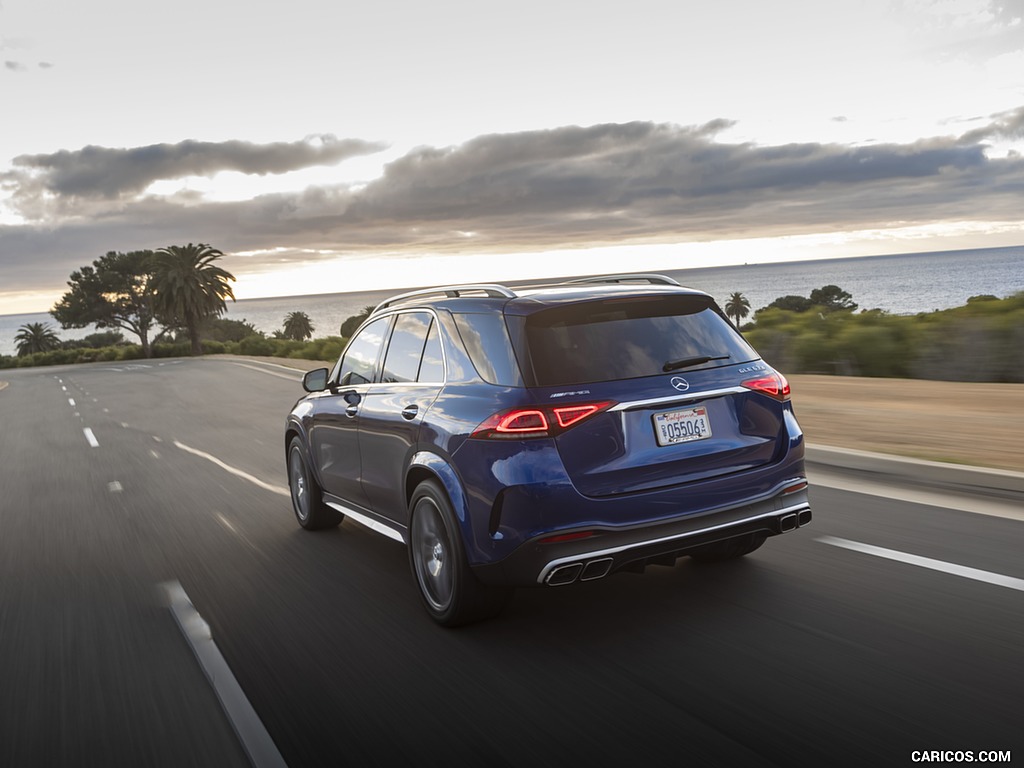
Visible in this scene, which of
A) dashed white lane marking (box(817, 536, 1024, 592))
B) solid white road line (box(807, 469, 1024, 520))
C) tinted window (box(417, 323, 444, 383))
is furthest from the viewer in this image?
solid white road line (box(807, 469, 1024, 520))

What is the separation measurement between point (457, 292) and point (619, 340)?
117 cm

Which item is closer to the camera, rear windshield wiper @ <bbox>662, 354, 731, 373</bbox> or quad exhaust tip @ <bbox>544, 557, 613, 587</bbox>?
quad exhaust tip @ <bbox>544, 557, 613, 587</bbox>

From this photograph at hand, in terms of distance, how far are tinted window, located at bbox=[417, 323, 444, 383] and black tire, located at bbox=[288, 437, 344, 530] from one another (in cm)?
217

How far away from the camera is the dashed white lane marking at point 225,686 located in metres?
3.73

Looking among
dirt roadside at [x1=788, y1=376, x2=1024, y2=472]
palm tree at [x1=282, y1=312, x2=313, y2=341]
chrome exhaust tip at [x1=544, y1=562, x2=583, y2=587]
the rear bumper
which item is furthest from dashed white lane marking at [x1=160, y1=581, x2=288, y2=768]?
palm tree at [x1=282, y1=312, x2=313, y2=341]

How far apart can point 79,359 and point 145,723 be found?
75523 millimetres

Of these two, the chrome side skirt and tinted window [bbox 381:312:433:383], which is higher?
tinted window [bbox 381:312:433:383]

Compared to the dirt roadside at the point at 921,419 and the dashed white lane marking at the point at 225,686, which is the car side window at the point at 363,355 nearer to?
the dashed white lane marking at the point at 225,686

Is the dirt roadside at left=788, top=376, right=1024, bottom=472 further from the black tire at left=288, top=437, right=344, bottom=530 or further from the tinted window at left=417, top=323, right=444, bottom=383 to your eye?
the black tire at left=288, top=437, right=344, bottom=530

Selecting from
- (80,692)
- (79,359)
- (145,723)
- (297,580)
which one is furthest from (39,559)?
(79,359)

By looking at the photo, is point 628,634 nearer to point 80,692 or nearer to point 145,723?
point 145,723

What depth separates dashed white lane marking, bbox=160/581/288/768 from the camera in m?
3.73

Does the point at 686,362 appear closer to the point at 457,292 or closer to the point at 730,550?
the point at 457,292

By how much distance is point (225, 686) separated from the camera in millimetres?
4430
